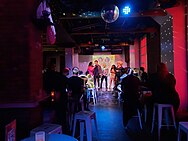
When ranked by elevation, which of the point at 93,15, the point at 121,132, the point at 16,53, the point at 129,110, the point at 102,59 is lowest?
the point at 121,132

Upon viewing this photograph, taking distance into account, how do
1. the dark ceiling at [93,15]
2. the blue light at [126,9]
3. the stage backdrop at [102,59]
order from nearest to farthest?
the dark ceiling at [93,15], the blue light at [126,9], the stage backdrop at [102,59]

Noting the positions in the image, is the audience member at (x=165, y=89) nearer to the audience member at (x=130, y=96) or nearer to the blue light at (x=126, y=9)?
the audience member at (x=130, y=96)

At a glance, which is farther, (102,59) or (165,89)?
(102,59)

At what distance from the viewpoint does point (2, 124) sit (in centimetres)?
306

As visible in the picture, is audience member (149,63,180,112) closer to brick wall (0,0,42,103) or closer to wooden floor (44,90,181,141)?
wooden floor (44,90,181,141)

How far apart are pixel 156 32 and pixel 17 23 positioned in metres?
6.27

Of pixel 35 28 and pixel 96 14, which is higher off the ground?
pixel 96 14

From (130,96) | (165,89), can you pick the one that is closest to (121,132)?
(130,96)

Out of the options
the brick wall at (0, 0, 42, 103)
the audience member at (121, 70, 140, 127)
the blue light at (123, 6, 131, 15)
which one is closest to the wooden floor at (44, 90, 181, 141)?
the audience member at (121, 70, 140, 127)

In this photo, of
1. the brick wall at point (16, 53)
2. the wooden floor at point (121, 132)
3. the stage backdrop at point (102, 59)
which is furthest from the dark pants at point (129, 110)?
the stage backdrop at point (102, 59)

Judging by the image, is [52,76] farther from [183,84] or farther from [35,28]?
[183,84]

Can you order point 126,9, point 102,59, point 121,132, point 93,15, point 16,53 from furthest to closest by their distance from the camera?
point 102,59, point 93,15, point 126,9, point 121,132, point 16,53

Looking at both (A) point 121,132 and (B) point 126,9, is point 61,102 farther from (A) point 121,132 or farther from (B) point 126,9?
(B) point 126,9

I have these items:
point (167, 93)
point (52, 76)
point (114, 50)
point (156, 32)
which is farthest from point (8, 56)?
point (114, 50)
